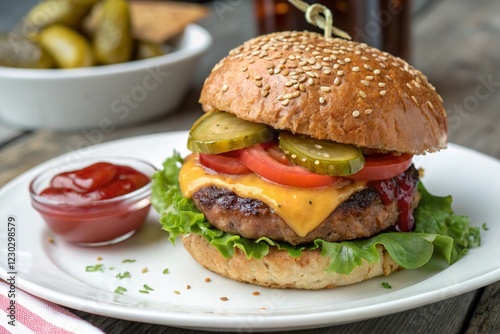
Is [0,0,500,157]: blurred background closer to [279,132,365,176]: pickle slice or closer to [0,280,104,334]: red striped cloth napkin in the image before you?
[279,132,365,176]: pickle slice

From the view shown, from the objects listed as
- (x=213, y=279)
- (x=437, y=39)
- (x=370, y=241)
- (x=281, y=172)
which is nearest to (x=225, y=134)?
(x=281, y=172)

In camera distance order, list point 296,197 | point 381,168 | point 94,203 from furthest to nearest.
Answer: point 94,203, point 381,168, point 296,197

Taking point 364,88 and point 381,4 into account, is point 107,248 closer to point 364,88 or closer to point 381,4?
point 364,88

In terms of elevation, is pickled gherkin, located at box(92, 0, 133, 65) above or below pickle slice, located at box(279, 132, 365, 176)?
below

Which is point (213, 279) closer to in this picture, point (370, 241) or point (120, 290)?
point (120, 290)

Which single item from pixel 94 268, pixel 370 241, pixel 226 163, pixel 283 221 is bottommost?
pixel 94 268

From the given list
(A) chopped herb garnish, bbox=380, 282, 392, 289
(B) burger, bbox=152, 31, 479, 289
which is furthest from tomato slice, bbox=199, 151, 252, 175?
(A) chopped herb garnish, bbox=380, 282, 392, 289

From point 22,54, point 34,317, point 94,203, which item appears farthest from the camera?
point 22,54

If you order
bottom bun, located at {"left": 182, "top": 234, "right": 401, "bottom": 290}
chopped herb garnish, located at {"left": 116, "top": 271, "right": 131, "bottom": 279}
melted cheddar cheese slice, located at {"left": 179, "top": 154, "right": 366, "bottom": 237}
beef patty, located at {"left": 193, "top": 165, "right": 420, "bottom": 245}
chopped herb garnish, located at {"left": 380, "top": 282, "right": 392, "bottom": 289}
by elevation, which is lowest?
chopped herb garnish, located at {"left": 116, "top": 271, "right": 131, "bottom": 279}
